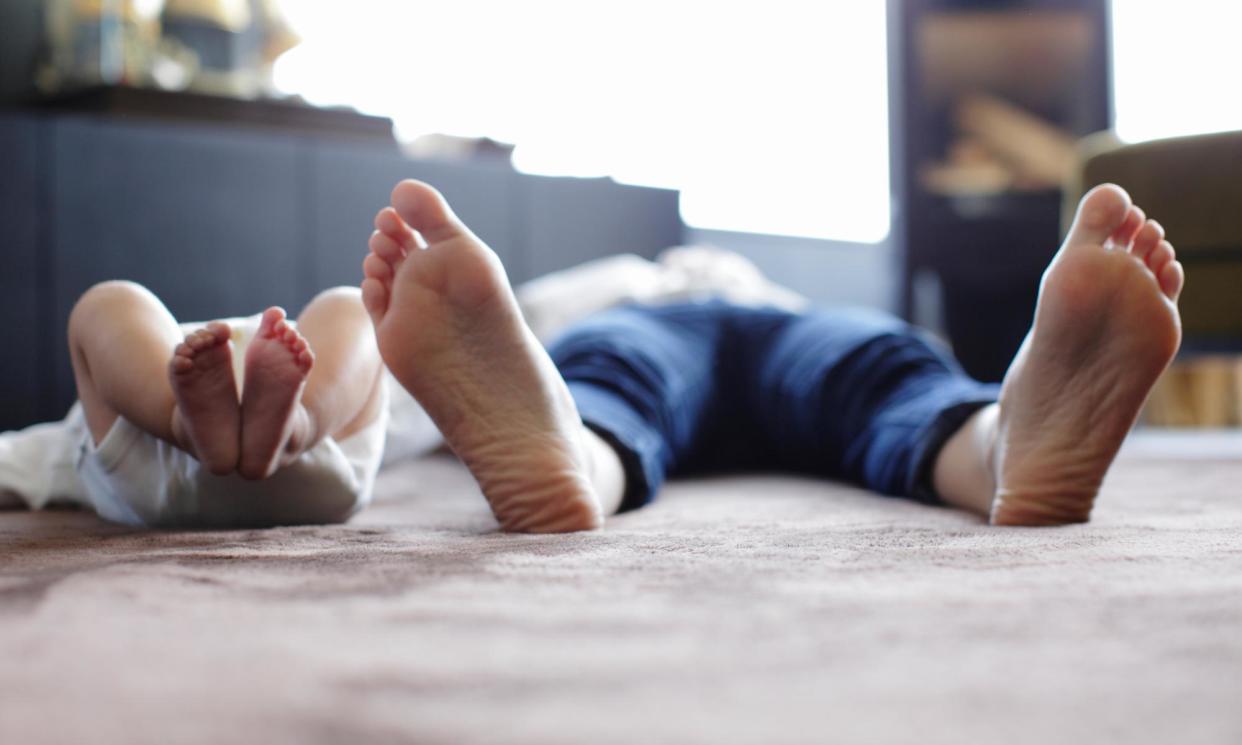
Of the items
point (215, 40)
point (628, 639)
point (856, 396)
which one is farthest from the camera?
point (215, 40)

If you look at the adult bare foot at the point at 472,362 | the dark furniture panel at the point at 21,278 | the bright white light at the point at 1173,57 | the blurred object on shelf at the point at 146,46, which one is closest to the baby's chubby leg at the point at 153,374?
the adult bare foot at the point at 472,362

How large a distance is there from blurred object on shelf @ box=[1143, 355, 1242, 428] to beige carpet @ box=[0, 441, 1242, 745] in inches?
94.4

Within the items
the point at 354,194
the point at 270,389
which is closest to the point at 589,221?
the point at 354,194

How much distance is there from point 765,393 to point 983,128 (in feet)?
6.33

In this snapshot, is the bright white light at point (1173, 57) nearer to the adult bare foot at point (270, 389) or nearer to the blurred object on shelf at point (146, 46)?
the blurred object on shelf at point (146, 46)

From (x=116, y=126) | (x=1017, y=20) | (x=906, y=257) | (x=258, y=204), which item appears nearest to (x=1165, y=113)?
(x=1017, y=20)

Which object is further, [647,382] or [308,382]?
[647,382]

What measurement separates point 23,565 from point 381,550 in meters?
0.19

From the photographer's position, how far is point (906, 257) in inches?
107

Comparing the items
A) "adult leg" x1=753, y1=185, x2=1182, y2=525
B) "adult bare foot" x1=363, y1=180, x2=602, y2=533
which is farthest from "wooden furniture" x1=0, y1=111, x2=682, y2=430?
"adult leg" x1=753, y1=185, x2=1182, y2=525

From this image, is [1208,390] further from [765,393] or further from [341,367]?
[341,367]

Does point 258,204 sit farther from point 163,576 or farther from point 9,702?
point 9,702

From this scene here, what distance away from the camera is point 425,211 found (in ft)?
2.47

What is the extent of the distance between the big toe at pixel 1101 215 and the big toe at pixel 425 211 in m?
0.43
